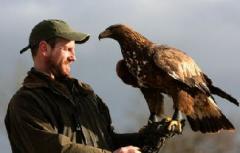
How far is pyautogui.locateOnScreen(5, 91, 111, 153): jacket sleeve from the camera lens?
5.44 meters

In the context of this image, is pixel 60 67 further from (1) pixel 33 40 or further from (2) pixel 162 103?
(2) pixel 162 103

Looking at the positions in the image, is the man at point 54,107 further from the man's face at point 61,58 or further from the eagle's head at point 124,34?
the eagle's head at point 124,34

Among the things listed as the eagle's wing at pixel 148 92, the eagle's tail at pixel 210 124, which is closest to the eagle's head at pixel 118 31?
the eagle's wing at pixel 148 92

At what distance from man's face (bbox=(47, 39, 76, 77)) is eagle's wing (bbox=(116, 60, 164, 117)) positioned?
1311 mm

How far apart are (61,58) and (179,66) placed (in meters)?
1.76

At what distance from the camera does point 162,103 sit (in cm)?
703

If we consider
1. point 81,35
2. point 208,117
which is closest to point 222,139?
point 208,117

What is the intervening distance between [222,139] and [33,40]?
15726mm

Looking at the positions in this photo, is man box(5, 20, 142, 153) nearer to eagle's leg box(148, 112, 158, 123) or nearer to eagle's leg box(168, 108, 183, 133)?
eagle's leg box(168, 108, 183, 133)

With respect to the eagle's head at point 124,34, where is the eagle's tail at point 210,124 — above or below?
below

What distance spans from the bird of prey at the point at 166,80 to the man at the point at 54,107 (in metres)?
0.95

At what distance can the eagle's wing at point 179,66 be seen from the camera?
6.99m

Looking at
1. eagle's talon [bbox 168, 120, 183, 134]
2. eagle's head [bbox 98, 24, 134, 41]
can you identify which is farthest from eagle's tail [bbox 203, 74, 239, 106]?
eagle's head [bbox 98, 24, 134, 41]

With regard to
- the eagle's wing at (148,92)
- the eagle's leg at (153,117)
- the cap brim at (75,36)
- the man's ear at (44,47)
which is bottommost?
the eagle's leg at (153,117)
